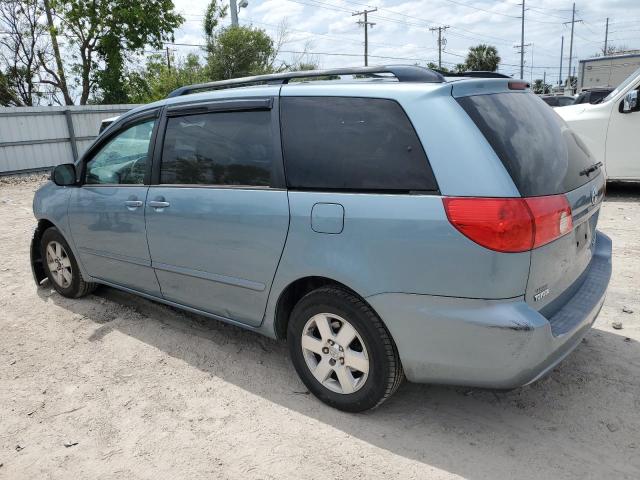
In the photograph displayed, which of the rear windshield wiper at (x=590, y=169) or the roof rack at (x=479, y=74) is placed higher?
the roof rack at (x=479, y=74)

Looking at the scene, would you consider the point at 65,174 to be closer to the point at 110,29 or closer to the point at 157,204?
the point at 157,204

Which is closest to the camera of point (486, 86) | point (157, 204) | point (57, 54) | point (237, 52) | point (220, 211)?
point (486, 86)

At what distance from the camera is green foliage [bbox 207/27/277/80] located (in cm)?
2941

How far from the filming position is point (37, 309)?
4.59 meters

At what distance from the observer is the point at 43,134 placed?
51.4 ft

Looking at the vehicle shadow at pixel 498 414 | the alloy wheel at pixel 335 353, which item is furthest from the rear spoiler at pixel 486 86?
the vehicle shadow at pixel 498 414

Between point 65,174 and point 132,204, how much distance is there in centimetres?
95

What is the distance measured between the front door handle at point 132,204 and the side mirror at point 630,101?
7.30 meters

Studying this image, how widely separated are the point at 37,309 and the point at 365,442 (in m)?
3.36

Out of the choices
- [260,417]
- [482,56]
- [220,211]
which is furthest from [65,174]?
[482,56]

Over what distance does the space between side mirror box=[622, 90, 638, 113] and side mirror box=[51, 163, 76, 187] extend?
754 centimetres

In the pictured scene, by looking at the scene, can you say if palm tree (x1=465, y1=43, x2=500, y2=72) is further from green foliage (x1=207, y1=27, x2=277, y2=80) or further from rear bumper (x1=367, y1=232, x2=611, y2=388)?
rear bumper (x1=367, y1=232, x2=611, y2=388)

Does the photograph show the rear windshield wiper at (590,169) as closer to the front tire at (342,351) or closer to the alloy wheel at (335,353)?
the front tire at (342,351)

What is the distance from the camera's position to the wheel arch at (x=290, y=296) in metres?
2.87
